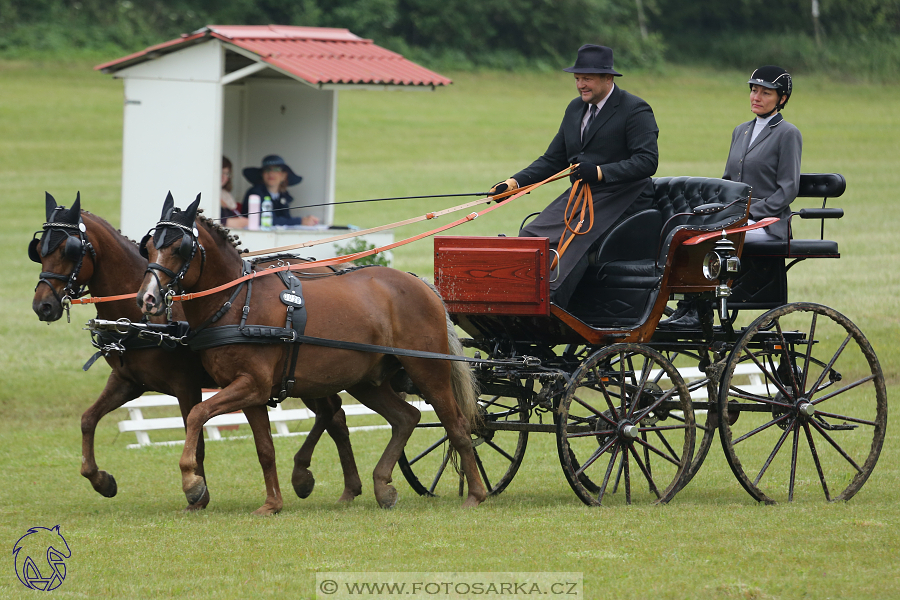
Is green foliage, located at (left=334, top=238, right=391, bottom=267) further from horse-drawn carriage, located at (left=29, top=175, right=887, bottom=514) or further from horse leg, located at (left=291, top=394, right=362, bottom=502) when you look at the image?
horse-drawn carriage, located at (left=29, top=175, right=887, bottom=514)

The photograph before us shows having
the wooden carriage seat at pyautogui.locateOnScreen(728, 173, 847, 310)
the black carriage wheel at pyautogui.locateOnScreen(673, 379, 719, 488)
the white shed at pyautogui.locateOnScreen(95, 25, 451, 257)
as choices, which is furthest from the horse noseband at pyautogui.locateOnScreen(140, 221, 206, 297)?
the white shed at pyautogui.locateOnScreen(95, 25, 451, 257)

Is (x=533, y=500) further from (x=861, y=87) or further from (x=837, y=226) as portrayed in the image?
(x=861, y=87)

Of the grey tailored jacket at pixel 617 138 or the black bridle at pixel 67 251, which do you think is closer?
the black bridle at pixel 67 251

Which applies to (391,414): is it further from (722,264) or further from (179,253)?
(722,264)

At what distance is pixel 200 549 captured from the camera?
5.83m

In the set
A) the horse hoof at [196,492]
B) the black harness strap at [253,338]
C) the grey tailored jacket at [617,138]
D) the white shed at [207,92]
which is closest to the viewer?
the horse hoof at [196,492]

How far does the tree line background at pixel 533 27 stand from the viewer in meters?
36.7

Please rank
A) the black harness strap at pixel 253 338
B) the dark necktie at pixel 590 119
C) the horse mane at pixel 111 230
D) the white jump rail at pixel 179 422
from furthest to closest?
the white jump rail at pixel 179 422 → the dark necktie at pixel 590 119 → the horse mane at pixel 111 230 → the black harness strap at pixel 253 338

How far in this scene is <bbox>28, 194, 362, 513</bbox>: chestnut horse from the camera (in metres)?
6.84

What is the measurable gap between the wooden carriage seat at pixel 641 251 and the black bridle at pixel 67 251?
305cm

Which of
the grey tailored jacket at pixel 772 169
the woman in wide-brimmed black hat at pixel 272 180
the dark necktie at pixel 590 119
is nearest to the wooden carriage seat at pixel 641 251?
the grey tailored jacket at pixel 772 169

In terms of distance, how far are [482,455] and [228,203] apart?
511 centimetres

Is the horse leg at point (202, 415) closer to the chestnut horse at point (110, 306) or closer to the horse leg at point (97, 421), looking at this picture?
the chestnut horse at point (110, 306)

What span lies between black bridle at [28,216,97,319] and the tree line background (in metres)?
29.2
